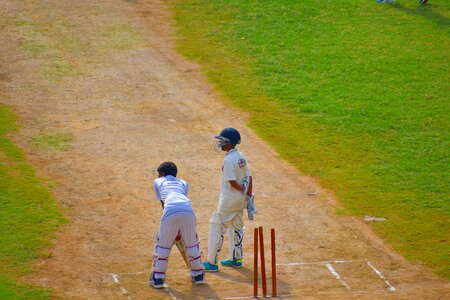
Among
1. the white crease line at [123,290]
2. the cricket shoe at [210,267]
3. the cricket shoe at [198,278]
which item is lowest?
the white crease line at [123,290]

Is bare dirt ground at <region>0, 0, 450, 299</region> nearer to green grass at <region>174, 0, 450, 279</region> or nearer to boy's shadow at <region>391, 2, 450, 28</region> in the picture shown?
green grass at <region>174, 0, 450, 279</region>

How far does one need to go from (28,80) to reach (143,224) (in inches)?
326

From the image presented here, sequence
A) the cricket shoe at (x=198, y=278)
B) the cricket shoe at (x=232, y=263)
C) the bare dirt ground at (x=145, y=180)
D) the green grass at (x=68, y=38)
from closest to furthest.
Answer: the cricket shoe at (x=198, y=278), the bare dirt ground at (x=145, y=180), the cricket shoe at (x=232, y=263), the green grass at (x=68, y=38)

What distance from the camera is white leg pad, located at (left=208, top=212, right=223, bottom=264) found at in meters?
15.6

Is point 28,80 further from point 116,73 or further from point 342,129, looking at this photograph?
point 342,129

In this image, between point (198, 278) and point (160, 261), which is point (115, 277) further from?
point (198, 278)

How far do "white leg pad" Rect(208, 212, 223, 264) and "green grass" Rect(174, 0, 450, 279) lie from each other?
11.0 ft

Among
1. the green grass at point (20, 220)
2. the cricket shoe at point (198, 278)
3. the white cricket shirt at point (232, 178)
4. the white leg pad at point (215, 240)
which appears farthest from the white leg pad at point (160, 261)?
the green grass at point (20, 220)

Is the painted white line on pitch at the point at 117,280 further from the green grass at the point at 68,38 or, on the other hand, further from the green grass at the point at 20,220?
the green grass at the point at 68,38

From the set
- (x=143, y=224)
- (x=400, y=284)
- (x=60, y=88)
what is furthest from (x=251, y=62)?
(x=400, y=284)

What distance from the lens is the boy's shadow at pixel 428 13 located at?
2891cm

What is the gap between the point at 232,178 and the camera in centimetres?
1549

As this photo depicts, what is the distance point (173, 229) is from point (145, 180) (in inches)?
192

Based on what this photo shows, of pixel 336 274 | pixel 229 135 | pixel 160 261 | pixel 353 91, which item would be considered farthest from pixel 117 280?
pixel 353 91
